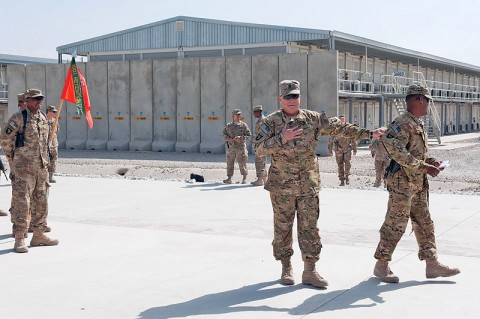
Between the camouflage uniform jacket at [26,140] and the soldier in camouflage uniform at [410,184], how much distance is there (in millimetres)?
3973

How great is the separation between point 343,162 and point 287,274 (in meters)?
10.3

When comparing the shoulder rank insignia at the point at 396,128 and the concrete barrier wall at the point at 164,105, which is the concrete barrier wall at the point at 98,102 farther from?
the shoulder rank insignia at the point at 396,128

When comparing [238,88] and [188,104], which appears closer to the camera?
[238,88]

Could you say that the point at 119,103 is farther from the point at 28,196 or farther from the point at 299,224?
the point at 299,224

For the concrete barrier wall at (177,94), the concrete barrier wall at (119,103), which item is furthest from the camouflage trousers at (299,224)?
the concrete barrier wall at (119,103)

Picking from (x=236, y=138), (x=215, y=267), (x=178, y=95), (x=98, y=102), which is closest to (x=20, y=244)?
(x=215, y=267)

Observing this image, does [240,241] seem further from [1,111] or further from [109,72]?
[1,111]

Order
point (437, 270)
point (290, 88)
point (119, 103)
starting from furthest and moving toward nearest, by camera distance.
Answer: point (119, 103) → point (437, 270) → point (290, 88)

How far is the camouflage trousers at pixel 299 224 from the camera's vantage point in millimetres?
5973

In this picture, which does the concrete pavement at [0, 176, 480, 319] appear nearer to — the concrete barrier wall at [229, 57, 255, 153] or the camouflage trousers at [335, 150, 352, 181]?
the camouflage trousers at [335, 150, 352, 181]

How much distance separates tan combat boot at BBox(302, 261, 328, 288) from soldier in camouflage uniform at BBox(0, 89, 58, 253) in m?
3.42

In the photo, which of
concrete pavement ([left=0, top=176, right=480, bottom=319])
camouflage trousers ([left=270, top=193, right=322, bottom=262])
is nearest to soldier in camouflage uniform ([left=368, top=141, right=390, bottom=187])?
concrete pavement ([left=0, top=176, right=480, bottom=319])

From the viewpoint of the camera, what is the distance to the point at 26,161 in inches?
306

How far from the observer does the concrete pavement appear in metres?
5.46
